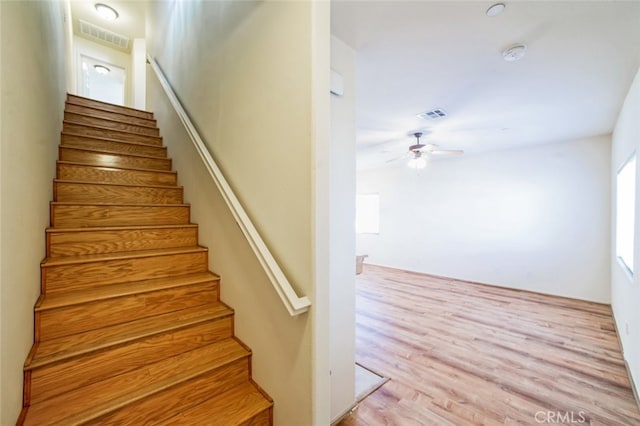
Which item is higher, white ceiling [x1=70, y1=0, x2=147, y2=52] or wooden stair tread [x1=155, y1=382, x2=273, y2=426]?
white ceiling [x1=70, y1=0, x2=147, y2=52]

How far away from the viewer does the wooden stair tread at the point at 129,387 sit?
1.11 meters

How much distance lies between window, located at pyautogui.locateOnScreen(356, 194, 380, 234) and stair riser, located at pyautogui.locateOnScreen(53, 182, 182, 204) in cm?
543

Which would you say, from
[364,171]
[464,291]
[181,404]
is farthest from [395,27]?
[364,171]

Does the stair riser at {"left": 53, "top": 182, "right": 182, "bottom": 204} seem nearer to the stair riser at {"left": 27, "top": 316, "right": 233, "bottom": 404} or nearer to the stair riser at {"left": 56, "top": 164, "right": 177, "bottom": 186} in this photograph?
the stair riser at {"left": 56, "top": 164, "right": 177, "bottom": 186}

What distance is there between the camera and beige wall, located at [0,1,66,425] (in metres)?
0.92

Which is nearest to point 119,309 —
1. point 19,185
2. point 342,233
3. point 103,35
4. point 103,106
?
point 19,185

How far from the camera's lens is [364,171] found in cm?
737

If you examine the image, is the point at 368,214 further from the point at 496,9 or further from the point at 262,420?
the point at 262,420

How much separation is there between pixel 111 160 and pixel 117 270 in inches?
56.6

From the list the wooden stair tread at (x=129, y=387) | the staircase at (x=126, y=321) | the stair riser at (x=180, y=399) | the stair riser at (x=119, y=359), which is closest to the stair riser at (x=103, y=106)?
the staircase at (x=126, y=321)

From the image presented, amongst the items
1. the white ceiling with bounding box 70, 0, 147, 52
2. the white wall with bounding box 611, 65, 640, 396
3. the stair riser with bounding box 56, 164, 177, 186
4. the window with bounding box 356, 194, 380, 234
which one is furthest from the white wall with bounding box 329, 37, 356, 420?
the window with bounding box 356, 194, 380, 234

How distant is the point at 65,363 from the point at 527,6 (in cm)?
308

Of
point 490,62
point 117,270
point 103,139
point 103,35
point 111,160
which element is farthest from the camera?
point 103,35

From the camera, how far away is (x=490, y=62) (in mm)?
2096
